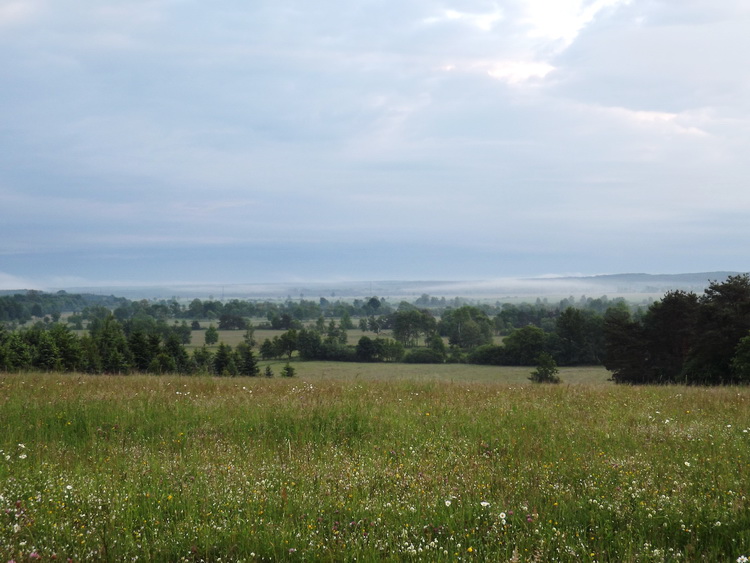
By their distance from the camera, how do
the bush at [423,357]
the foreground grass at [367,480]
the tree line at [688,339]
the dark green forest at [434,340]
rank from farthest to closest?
the bush at [423,357] → the dark green forest at [434,340] → the tree line at [688,339] → the foreground grass at [367,480]

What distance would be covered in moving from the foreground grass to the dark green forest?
10763 millimetres

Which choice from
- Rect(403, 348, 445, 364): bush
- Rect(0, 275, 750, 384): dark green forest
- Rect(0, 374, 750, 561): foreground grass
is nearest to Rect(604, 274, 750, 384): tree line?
Rect(0, 275, 750, 384): dark green forest

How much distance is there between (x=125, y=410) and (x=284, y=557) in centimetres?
649

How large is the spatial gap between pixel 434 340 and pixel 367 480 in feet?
351

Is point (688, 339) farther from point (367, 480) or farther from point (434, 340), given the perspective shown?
point (434, 340)

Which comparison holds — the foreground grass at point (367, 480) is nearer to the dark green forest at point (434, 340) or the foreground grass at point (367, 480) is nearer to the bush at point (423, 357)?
the dark green forest at point (434, 340)

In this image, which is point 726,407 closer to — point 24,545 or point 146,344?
point 24,545

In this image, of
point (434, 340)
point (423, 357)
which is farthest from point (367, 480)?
point (434, 340)

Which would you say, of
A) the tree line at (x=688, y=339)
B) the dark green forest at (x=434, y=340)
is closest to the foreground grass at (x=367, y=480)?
the dark green forest at (x=434, y=340)

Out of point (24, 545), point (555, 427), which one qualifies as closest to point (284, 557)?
point (24, 545)

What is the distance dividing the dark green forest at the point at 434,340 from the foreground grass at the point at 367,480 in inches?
424

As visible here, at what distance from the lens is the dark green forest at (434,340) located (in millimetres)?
35031

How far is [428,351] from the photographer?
106688 mm

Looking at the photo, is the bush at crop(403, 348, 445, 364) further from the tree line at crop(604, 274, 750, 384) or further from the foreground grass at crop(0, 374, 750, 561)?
the foreground grass at crop(0, 374, 750, 561)
